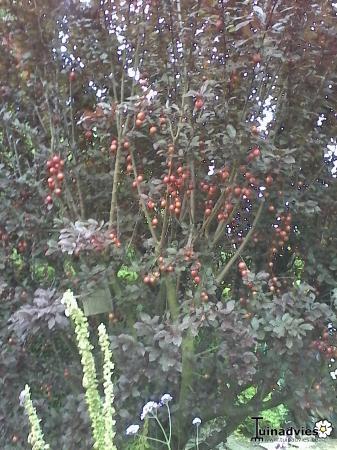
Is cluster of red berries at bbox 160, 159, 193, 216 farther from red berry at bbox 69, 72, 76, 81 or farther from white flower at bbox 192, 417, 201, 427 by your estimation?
white flower at bbox 192, 417, 201, 427

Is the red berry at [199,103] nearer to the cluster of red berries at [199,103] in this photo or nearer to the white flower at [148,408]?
the cluster of red berries at [199,103]

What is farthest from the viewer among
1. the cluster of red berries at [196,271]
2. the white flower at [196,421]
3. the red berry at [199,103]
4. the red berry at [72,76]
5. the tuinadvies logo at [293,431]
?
the tuinadvies logo at [293,431]

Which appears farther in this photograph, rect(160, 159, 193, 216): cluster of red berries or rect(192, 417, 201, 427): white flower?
rect(192, 417, 201, 427): white flower

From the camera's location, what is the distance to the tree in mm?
2148

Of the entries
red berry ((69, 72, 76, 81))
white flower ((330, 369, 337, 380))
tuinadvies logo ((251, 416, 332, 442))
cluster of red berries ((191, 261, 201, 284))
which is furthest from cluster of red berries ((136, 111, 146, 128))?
tuinadvies logo ((251, 416, 332, 442))

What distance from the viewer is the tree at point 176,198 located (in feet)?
7.05

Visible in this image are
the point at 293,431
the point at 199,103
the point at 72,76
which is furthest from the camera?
the point at 293,431

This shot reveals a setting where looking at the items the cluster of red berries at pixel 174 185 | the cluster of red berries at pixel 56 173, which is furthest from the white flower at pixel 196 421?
the cluster of red berries at pixel 56 173

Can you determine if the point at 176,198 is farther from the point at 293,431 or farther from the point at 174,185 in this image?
the point at 293,431

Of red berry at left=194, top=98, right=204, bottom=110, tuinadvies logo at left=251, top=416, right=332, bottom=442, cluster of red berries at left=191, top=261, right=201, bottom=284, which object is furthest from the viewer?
tuinadvies logo at left=251, top=416, right=332, bottom=442

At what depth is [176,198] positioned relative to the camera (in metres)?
2.25

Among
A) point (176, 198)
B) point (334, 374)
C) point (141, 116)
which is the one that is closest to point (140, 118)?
point (141, 116)

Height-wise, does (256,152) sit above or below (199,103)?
below

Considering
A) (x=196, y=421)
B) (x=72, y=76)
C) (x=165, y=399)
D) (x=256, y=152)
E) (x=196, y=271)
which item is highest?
(x=72, y=76)
